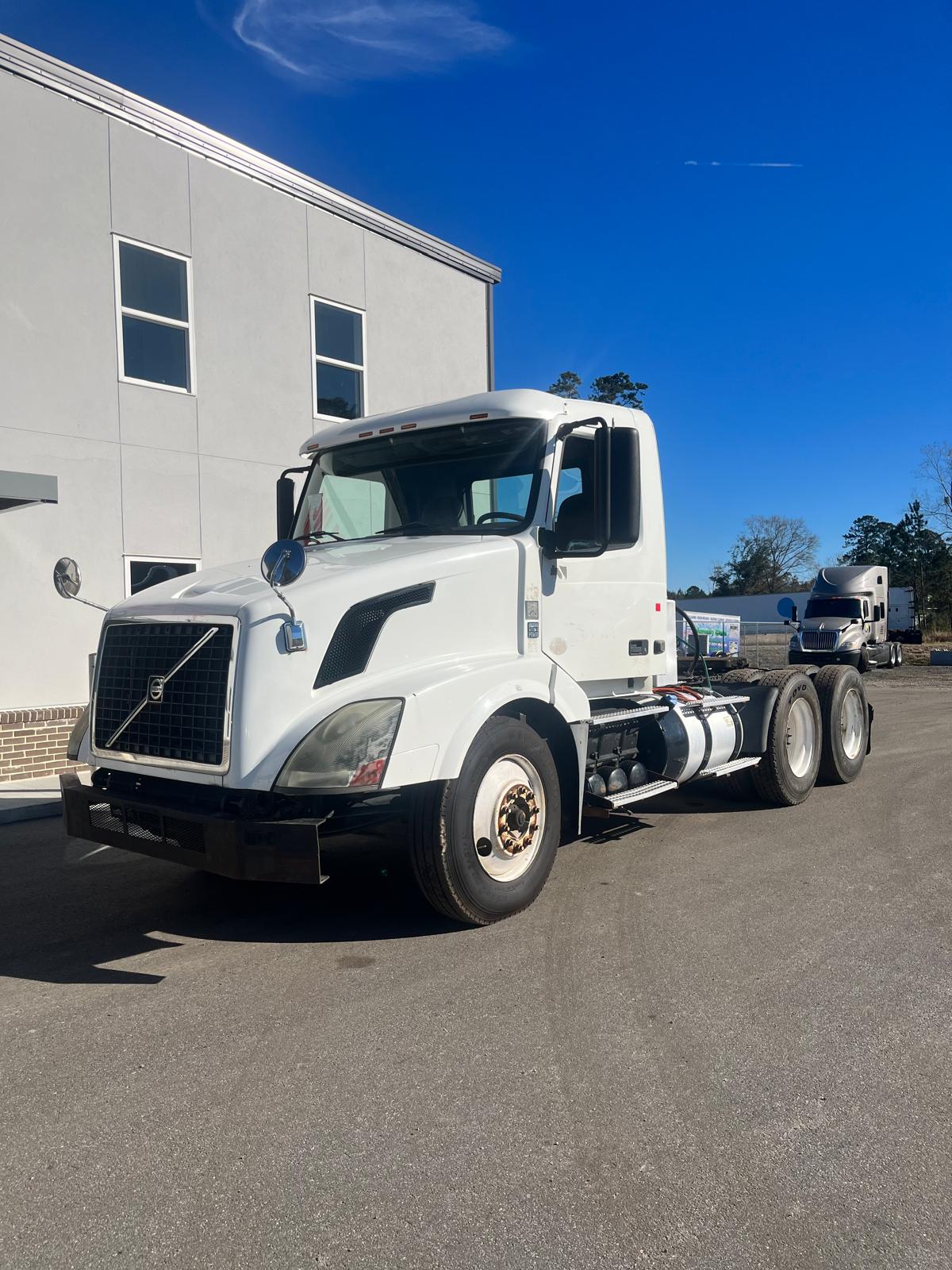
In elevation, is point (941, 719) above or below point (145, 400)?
below

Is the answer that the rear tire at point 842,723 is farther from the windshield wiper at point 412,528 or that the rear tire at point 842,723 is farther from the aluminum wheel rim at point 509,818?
the windshield wiper at point 412,528

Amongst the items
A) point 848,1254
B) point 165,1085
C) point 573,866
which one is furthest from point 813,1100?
point 573,866

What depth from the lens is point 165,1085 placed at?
3.31 m

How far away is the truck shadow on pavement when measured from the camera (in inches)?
184

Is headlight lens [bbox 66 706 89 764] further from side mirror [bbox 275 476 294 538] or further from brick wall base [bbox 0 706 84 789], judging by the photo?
brick wall base [bbox 0 706 84 789]

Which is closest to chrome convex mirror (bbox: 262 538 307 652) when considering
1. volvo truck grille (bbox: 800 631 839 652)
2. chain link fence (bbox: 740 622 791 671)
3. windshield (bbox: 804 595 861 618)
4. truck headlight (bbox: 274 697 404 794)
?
truck headlight (bbox: 274 697 404 794)

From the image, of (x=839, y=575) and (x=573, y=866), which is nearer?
(x=573, y=866)

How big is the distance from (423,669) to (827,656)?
26.7m

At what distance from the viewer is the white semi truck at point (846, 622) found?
94.5 ft

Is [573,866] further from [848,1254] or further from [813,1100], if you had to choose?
[848,1254]

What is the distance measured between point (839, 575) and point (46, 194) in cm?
2674

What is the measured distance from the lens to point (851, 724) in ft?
29.9

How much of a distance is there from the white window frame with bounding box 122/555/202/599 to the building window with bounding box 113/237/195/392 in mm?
1973

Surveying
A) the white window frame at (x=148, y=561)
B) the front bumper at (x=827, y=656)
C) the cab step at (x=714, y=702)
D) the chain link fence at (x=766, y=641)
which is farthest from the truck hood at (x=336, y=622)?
the chain link fence at (x=766, y=641)
